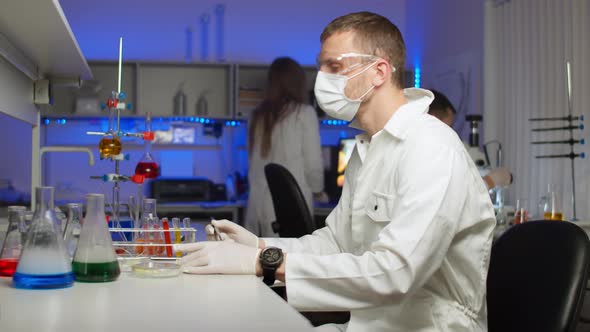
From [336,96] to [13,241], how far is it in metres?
0.92

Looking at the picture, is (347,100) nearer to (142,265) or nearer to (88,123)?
(142,265)

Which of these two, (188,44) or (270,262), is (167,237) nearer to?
(270,262)

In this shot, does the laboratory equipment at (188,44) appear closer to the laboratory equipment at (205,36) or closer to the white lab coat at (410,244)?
the laboratory equipment at (205,36)

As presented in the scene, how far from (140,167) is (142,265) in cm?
80

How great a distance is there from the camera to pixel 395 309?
1.65 meters

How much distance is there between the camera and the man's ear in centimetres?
188

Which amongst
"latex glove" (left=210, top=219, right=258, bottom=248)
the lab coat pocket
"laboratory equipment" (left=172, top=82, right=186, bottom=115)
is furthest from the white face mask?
"laboratory equipment" (left=172, top=82, right=186, bottom=115)

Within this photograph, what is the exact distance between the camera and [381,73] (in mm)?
1887

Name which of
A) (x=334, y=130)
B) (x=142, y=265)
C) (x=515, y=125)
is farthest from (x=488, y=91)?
Result: (x=142, y=265)

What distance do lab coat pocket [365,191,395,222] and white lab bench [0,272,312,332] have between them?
45 centimetres

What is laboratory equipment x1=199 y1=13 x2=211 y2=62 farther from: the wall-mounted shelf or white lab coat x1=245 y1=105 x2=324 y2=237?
the wall-mounted shelf

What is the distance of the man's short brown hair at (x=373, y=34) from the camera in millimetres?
1891

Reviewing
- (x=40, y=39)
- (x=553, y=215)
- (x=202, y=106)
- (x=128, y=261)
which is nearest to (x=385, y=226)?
(x=128, y=261)

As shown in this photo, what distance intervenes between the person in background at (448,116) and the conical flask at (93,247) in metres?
2.16
